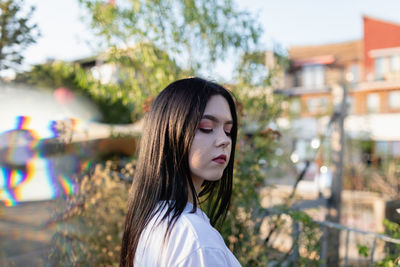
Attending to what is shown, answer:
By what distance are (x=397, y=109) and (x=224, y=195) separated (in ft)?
67.6

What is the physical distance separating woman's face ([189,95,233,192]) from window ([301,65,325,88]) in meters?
22.4

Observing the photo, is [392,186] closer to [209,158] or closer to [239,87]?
[239,87]

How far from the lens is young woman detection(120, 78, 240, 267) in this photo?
952 millimetres

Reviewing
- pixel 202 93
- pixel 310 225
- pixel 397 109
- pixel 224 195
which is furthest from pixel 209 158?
pixel 397 109

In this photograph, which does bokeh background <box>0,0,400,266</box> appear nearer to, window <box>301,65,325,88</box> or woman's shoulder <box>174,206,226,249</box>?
woman's shoulder <box>174,206,226,249</box>

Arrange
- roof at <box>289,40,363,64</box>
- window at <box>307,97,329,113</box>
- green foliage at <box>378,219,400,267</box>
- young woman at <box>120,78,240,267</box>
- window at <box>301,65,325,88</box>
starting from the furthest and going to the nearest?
window at <box>301,65,325,88</box> < roof at <box>289,40,363,64</box> < window at <box>307,97,329,113</box> < green foliage at <box>378,219,400,267</box> < young woman at <box>120,78,240,267</box>

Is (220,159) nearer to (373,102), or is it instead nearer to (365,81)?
(373,102)

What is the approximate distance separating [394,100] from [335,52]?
17.9ft

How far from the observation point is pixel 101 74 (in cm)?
366

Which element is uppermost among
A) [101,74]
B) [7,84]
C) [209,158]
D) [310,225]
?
[101,74]

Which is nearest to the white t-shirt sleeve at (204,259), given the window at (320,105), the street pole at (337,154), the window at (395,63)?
the street pole at (337,154)

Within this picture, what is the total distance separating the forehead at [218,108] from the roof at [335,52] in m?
21.9

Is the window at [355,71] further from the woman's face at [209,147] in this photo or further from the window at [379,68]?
the woman's face at [209,147]

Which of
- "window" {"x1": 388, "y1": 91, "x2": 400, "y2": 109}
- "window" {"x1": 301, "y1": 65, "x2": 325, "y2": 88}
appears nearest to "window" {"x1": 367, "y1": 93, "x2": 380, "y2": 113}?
"window" {"x1": 388, "y1": 91, "x2": 400, "y2": 109}
